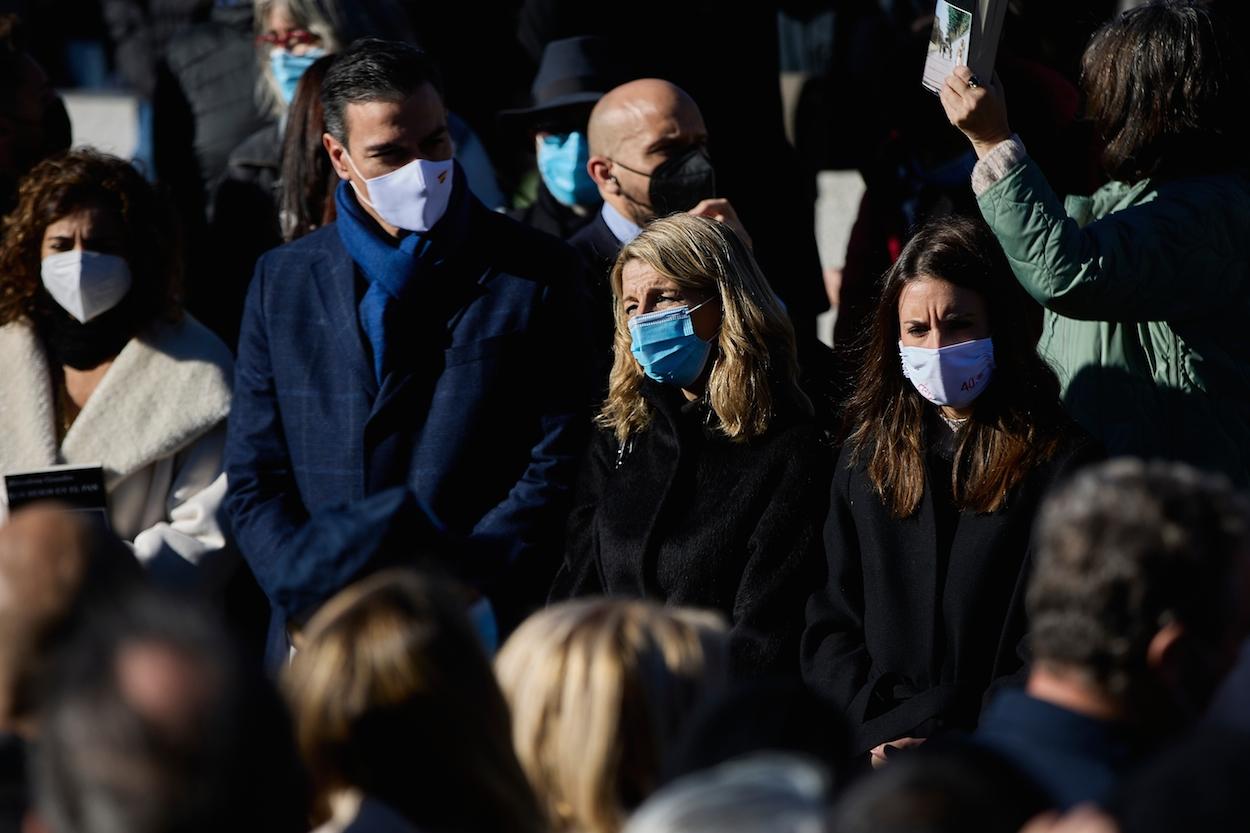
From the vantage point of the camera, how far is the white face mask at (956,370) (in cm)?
412

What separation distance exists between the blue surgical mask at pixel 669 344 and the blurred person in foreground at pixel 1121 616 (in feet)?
6.44

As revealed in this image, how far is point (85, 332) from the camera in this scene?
5.06m

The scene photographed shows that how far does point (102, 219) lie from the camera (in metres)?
5.05

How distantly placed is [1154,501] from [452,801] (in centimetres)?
113

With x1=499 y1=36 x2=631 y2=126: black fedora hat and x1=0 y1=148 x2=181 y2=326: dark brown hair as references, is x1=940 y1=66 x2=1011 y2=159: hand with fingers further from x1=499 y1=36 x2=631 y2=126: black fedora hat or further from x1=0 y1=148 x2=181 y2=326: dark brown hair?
x1=0 y1=148 x2=181 y2=326: dark brown hair

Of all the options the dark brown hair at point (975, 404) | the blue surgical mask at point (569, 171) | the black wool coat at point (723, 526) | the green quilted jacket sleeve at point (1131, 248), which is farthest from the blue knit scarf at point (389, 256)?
the green quilted jacket sleeve at point (1131, 248)

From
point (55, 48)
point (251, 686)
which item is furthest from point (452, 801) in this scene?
point (55, 48)

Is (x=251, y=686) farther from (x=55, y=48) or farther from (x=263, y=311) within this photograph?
(x=55, y=48)

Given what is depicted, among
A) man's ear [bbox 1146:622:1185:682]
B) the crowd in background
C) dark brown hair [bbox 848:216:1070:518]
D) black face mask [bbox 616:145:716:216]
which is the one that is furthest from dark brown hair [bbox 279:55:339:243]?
man's ear [bbox 1146:622:1185:682]

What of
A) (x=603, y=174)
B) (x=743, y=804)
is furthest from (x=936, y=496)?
(x=743, y=804)

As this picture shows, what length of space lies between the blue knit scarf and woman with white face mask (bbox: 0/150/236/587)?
0.73m

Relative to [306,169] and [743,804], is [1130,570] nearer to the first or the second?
[743,804]

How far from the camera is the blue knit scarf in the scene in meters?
4.59

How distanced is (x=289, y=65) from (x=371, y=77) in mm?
1472
